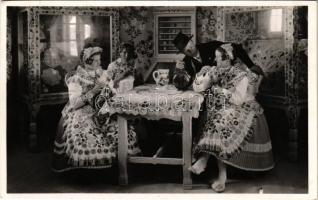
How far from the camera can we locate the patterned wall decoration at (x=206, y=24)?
2916 millimetres

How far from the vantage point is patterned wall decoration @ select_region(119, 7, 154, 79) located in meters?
2.99

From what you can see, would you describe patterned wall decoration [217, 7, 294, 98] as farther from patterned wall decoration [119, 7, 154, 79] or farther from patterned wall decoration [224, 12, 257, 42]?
patterned wall decoration [119, 7, 154, 79]

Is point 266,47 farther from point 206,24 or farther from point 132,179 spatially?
point 132,179

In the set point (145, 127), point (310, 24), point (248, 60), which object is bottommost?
point (145, 127)

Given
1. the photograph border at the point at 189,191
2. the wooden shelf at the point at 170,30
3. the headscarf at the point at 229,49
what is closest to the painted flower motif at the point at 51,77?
the photograph border at the point at 189,191

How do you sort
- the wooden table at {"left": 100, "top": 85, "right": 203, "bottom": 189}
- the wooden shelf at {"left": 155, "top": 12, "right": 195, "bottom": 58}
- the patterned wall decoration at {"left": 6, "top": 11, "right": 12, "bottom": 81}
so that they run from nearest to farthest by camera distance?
1. the wooden table at {"left": 100, "top": 85, "right": 203, "bottom": 189}
2. the patterned wall decoration at {"left": 6, "top": 11, "right": 12, "bottom": 81}
3. the wooden shelf at {"left": 155, "top": 12, "right": 195, "bottom": 58}

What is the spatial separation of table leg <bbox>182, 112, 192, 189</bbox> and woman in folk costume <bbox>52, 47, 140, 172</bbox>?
11.3 inches

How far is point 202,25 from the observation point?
3.01 m

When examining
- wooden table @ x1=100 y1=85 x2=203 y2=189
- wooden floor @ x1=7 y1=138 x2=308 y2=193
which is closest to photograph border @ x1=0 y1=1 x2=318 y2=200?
wooden floor @ x1=7 y1=138 x2=308 y2=193

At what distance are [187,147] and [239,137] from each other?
0.29 metres

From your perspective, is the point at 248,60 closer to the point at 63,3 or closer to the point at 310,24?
the point at 310,24

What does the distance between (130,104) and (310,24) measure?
1.05m

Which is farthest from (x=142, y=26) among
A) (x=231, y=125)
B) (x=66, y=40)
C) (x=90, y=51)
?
(x=231, y=125)

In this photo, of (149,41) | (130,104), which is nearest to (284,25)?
(149,41)
